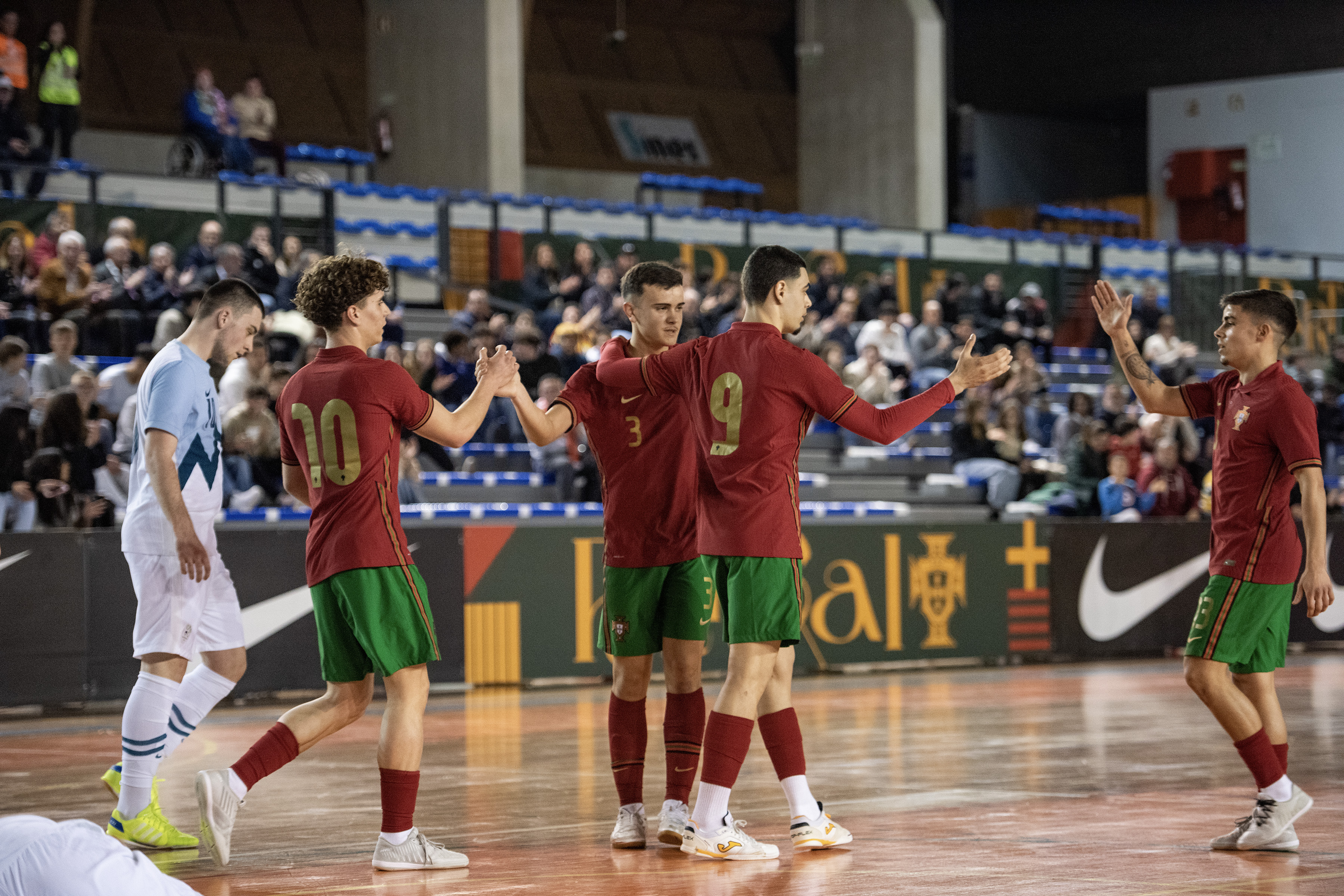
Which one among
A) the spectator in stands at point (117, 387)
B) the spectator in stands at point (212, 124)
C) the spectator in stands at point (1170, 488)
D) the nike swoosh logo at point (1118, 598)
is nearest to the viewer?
the spectator in stands at point (117, 387)

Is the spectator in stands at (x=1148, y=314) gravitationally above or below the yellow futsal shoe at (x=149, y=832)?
above

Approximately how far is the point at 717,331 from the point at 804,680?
6213 millimetres

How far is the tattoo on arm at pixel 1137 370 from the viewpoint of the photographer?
6.23m

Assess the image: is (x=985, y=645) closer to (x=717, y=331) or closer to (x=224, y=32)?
(x=717, y=331)

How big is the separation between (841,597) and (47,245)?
8156mm

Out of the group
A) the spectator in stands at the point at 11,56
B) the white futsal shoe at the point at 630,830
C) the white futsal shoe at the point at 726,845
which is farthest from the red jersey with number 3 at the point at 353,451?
the spectator in stands at the point at 11,56

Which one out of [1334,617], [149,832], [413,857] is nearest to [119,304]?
[149,832]

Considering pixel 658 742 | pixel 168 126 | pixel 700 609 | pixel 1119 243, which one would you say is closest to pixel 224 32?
pixel 168 126

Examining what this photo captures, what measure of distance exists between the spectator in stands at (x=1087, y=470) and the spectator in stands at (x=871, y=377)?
2495 millimetres

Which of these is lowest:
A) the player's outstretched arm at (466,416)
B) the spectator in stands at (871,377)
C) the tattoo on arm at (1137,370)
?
the player's outstretched arm at (466,416)

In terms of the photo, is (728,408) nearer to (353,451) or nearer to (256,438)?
(353,451)

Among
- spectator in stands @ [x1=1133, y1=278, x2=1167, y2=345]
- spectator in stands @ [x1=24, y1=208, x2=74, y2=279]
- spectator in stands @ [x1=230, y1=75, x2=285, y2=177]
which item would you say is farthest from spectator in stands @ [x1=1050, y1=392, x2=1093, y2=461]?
spectator in stands @ [x1=230, y1=75, x2=285, y2=177]

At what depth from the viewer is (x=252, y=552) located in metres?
11.8

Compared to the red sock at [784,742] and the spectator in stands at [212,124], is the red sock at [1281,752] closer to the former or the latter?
the red sock at [784,742]
